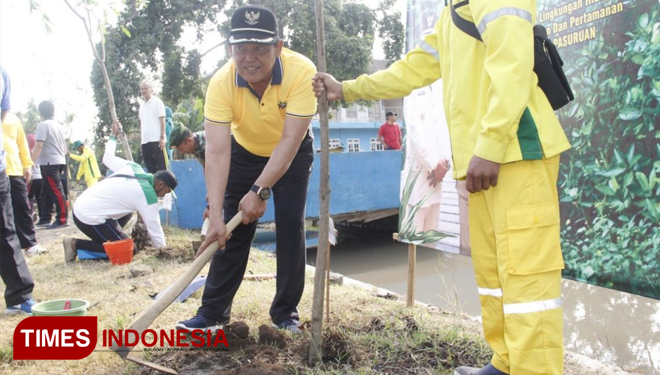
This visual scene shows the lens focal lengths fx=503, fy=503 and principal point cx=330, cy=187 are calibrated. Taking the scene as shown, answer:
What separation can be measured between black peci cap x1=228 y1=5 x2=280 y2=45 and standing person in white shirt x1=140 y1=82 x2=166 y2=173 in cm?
520

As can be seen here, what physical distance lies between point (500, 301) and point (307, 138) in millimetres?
1543

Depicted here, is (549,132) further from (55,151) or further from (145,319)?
(55,151)

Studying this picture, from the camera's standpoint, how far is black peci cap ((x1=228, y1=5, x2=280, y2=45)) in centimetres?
252

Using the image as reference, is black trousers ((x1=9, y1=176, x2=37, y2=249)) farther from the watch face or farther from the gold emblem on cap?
the gold emblem on cap

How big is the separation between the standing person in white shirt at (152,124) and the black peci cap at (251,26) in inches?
205

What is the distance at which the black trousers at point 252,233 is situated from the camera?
3.03 m

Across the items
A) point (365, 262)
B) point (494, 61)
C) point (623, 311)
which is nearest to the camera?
point (494, 61)

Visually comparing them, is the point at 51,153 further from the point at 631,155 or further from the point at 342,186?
the point at 631,155

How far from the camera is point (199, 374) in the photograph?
251cm

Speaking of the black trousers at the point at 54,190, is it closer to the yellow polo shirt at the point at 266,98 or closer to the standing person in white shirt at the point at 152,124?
the standing person in white shirt at the point at 152,124

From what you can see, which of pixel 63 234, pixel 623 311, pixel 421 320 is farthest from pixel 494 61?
pixel 63 234

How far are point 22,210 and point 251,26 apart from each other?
3.36 m

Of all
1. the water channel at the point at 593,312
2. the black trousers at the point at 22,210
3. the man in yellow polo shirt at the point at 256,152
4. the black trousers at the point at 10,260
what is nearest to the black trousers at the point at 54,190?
the black trousers at the point at 22,210

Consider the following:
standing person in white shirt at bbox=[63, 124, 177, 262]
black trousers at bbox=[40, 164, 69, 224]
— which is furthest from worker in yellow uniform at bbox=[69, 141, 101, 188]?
standing person in white shirt at bbox=[63, 124, 177, 262]
